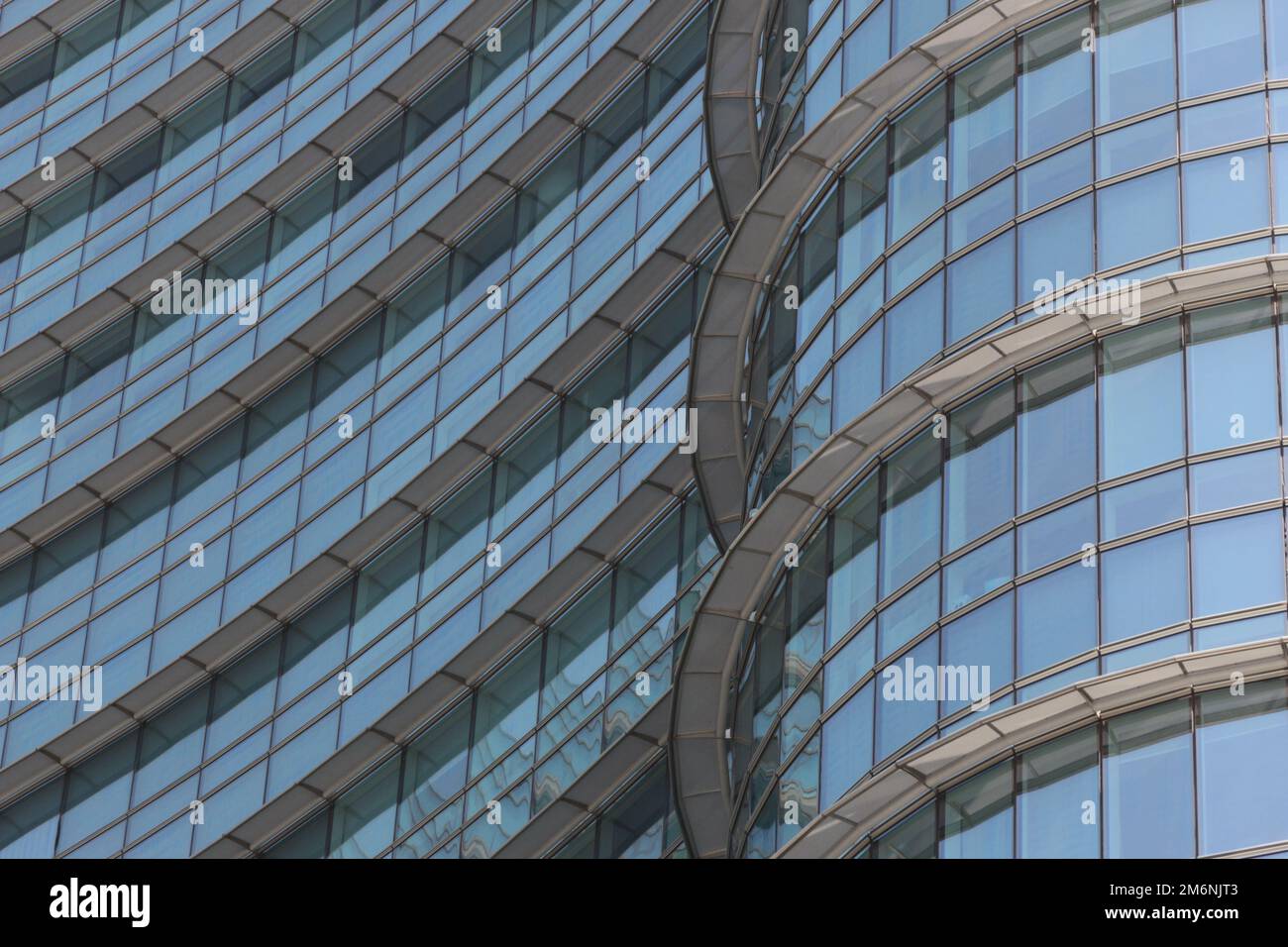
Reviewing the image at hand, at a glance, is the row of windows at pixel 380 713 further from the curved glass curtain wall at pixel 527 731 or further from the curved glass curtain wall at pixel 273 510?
the curved glass curtain wall at pixel 273 510

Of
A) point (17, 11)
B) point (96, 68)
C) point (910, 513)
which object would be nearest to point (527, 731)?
point (910, 513)

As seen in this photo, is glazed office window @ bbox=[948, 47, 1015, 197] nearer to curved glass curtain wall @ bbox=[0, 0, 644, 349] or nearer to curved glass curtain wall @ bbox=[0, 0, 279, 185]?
curved glass curtain wall @ bbox=[0, 0, 644, 349]

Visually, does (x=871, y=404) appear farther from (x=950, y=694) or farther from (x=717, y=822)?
(x=717, y=822)

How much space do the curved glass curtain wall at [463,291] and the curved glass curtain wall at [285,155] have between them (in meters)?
0.26

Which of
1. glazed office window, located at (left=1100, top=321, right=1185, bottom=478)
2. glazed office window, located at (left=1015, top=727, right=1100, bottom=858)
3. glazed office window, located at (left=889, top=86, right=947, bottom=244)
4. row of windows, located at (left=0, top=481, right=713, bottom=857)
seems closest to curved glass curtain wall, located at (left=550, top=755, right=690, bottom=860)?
row of windows, located at (left=0, top=481, right=713, bottom=857)

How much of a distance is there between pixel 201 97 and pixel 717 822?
24864 millimetres

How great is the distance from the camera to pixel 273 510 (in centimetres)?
4266

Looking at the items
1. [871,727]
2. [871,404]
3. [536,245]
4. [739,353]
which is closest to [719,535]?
[739,353]

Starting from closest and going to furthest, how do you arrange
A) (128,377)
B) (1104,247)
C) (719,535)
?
(1104,247)
(719,535)
(128,377)

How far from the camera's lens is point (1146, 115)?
2452 centimetres

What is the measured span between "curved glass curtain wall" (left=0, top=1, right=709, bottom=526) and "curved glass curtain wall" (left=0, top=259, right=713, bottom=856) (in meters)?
1.51

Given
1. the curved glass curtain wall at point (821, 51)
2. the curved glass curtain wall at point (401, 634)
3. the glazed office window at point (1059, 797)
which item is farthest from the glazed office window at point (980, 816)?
the curved glass curtain wall at point (401, 634)

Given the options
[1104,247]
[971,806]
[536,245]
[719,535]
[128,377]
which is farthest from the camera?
[128,377]

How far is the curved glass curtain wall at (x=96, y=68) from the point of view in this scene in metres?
49.0
